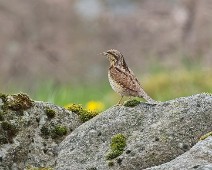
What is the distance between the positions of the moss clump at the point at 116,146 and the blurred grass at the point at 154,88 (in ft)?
24.4

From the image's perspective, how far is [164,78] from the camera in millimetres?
22625

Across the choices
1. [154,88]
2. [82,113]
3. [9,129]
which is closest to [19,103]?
[9,129]

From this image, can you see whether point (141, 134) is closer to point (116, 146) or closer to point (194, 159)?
point (116, 146)

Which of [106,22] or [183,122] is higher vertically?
[106,22]

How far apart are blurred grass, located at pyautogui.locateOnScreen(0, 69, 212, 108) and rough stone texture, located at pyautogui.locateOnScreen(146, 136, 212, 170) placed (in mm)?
8376

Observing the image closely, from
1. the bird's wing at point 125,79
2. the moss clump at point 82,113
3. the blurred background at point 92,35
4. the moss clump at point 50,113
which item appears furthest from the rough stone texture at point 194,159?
the blurred background at point 92,35

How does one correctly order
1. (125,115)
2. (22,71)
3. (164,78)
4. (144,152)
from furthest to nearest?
(22,71), (164,78), (125,115), (144,152)

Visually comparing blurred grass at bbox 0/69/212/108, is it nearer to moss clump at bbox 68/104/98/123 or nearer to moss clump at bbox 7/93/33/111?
moss clump at bbox 68/104/98/123

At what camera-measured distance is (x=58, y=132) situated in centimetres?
848

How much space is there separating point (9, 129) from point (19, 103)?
0.30 metres

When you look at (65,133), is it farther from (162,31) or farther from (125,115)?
(162,31)

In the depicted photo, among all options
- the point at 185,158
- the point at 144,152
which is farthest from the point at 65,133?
the point at 185,158

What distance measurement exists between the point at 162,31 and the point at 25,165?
2616cm

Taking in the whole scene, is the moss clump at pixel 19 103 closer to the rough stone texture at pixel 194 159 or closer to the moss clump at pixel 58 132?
the moss clump at pixel 58 132
